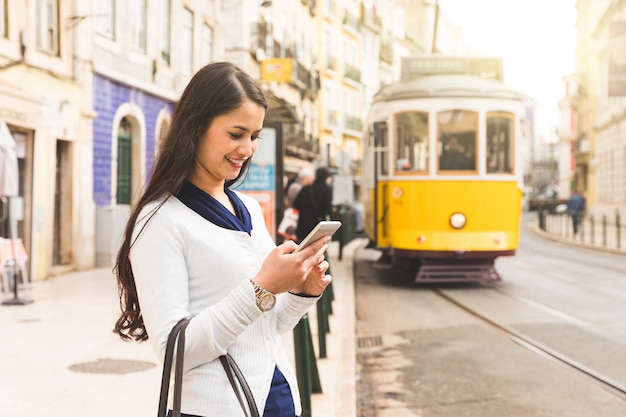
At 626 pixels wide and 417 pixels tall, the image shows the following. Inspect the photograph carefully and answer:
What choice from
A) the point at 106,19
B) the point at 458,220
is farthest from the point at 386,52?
the point at 458,220

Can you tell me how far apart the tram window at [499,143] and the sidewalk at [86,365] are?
3.86 m

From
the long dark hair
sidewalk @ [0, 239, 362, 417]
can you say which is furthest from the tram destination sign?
the long dark hair

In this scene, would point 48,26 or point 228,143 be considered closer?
point 228,143

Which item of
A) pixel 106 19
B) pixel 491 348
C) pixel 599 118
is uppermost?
pixel 599 118

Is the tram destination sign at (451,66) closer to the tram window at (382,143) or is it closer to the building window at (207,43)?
the tram window at (382,143)

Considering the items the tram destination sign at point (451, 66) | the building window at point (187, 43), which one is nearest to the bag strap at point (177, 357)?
the tram destination sign at point (451, 66)

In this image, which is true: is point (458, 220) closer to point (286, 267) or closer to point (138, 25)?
point (138, 25)

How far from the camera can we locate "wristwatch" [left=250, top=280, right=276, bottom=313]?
212 cm

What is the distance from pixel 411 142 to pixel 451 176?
87cm

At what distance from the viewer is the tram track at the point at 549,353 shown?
6.82 metres

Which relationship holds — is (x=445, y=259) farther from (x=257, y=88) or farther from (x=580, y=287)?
(x=257, y=88)

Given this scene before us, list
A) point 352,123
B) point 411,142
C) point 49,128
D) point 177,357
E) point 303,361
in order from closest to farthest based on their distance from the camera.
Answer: point 177,357 < point 303,361 < point 411,142 < point 49,128 < point 352,123

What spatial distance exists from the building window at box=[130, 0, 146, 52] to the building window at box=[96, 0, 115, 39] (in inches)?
33.0

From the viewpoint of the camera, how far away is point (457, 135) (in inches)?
547
